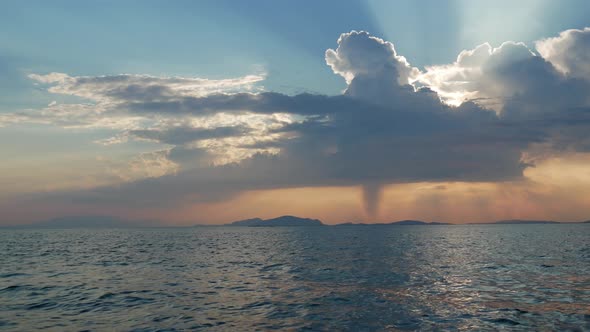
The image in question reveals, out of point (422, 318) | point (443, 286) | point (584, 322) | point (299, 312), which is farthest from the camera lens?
point (443, 286)

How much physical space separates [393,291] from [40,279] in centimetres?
3700

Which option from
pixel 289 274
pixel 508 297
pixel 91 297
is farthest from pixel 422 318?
pixel 91 297

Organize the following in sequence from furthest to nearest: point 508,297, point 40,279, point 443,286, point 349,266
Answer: point 349,266 < point 40,279 < point 443,286 < point 508,297

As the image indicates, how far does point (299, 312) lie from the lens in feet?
90.6

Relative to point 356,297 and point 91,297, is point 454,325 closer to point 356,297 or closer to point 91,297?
point 356,297

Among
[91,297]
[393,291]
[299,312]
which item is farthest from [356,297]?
[91,297]

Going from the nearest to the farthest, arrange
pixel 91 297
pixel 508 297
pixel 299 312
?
1. pixel 299 312
2. pixel 508 297
3. pixel 91 297

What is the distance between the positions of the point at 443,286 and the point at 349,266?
57.7 feet

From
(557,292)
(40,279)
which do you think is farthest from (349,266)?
(40,279)

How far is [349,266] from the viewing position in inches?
2115

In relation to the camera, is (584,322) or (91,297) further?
(91,297)

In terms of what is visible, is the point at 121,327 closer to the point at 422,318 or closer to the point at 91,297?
the point at 91,297

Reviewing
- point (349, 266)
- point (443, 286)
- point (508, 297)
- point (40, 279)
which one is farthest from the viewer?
point (349, 266)

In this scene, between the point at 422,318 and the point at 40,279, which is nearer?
the point at 422,318
